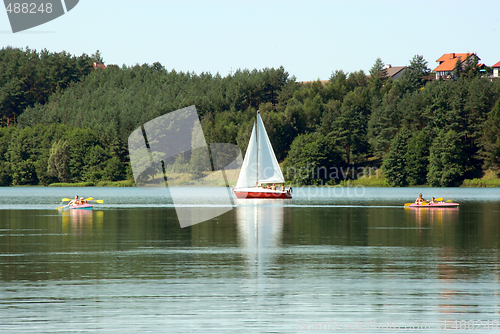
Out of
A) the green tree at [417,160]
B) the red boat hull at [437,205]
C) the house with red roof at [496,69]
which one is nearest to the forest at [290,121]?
the green tree at [417,160]

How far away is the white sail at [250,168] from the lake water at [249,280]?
37275mm

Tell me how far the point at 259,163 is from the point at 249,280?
55.3 metres

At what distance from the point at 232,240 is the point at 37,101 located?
178360mm

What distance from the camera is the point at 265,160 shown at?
249 ft

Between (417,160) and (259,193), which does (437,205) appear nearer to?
(259,193)

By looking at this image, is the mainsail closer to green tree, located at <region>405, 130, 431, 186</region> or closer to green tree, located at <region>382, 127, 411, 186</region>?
green tree, located at <region>382, 127, 411, 186</region>

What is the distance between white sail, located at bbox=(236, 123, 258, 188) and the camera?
75812 millimetres

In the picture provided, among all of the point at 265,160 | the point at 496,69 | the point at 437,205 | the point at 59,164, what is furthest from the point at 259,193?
the point at 496,69

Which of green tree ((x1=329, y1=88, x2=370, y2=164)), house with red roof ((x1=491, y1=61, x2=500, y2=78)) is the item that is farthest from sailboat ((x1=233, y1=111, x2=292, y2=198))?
house with red roof ((x1=491, y1=61, x2=500, y2=78))

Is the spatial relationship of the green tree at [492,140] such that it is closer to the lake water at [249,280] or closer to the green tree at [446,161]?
the green tree at [446,161]

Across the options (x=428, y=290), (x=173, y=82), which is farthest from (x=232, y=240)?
(x=173, y=82)

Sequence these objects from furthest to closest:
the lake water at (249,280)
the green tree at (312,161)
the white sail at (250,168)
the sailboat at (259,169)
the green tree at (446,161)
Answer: the green tree at (312,161) < the green tree at (446,161) < the white sail at (250,168) < the sailboat at (259,169) < the lake water at (249,280)

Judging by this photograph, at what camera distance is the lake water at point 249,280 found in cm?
1526

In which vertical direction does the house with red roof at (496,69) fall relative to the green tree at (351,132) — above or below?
above
